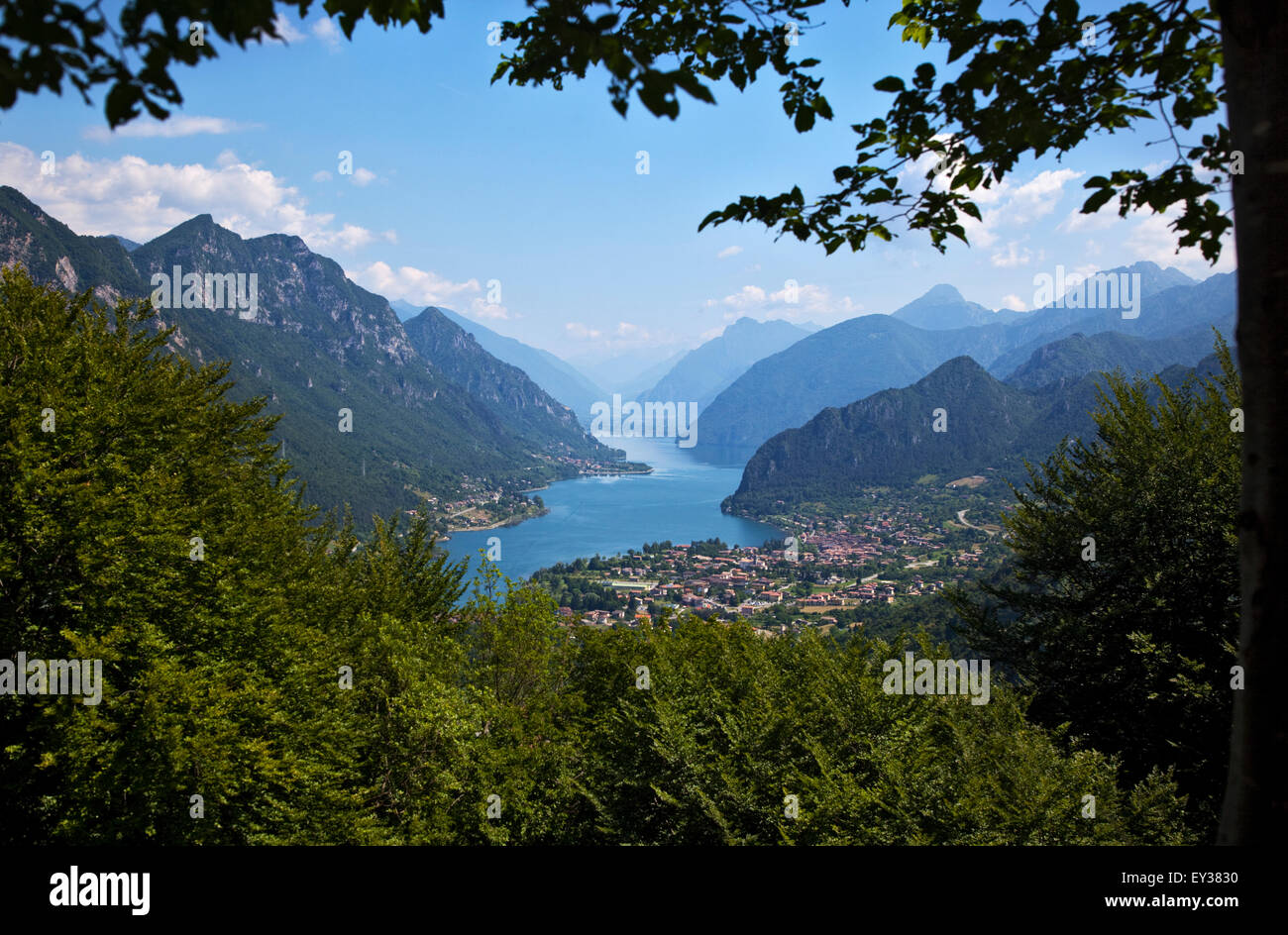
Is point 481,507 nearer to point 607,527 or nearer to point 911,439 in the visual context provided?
point 607,527

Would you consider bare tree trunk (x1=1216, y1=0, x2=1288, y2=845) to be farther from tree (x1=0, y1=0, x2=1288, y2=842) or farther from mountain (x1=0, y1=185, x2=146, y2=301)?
mountain (x1=0, y1=185, x2=146, y2=301)

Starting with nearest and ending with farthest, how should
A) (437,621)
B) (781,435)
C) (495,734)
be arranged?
(495,734) < (437,621) < (781,435)

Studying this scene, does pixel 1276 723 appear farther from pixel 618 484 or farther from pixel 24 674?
pixel 618 484

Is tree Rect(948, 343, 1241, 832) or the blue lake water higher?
tree Rect(948, 343, 1241, 832)

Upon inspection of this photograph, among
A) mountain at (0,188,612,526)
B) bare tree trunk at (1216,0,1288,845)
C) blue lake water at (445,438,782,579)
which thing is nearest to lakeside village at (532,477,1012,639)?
blue lake water at (445,438,782,579)

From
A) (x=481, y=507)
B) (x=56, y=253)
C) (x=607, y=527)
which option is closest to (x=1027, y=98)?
(x=607, y=527)

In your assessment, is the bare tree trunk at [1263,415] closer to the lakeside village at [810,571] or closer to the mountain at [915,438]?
the lakeside village at [810,571]
